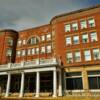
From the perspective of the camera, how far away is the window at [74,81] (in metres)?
30.8

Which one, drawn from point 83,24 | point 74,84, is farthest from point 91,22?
point 74,84

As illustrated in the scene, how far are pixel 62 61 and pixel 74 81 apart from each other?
17.0 ft

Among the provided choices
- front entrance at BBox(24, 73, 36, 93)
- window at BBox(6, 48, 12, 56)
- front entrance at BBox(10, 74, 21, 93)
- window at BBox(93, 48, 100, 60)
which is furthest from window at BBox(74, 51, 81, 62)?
window at BBox(6, 48, 12, 56)

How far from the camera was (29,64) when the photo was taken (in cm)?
3281

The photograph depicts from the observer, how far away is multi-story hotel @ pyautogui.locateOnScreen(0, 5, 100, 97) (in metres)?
30.4

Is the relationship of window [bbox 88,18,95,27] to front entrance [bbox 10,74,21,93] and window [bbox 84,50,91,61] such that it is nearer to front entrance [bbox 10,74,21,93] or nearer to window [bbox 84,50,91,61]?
window [bbox 84,50,91,61]

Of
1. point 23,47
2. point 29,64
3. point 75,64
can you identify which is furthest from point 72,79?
point 23,47

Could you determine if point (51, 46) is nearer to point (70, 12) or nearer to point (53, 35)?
point (53, 35)

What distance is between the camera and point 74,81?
31.5 m

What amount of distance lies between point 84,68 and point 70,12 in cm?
1389

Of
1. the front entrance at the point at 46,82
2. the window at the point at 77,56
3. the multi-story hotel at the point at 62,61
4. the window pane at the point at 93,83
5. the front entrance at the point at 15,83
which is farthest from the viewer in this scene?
the front entrance at the point at 15,83

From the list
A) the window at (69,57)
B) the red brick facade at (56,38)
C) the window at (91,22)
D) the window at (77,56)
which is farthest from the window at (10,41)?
the window at (91,22)

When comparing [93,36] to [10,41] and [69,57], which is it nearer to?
[69,57]

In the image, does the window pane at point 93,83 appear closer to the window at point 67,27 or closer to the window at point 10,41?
the window at point 67,27
